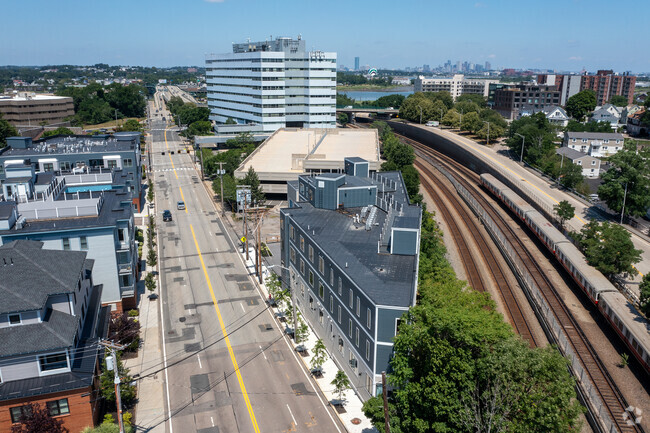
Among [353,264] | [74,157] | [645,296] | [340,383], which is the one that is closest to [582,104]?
[645,296]

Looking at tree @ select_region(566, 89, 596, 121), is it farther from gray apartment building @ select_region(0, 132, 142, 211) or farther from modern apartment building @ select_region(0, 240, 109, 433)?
modern apartment building @ select_region(0, 240, 109, 433)

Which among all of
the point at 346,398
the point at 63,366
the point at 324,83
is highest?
the point at 324,83

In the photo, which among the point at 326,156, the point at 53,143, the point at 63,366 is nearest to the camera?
the point at 63,366

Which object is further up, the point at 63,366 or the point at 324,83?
Result: the point at 324,83

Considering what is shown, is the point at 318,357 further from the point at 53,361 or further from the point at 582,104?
the point at 582,104

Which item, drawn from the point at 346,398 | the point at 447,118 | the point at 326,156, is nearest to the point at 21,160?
the point at 326,156

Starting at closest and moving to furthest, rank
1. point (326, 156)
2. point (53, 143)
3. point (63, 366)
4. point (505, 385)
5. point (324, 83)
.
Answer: point (505, 385) → point (63, 366) → point (53, 143) → point (326, 156) → point (324, 83)

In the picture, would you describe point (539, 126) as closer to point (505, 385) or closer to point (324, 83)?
point (324, 83)
